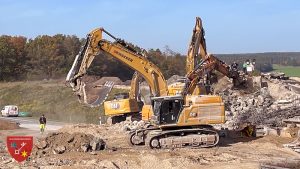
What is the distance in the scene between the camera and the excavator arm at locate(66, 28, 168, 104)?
2181 cm

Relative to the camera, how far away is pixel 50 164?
58.2ft

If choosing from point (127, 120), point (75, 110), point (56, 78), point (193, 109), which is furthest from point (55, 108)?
point (193, 109)

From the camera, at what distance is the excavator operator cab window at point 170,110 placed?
2111 centimetres

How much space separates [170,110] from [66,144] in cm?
420

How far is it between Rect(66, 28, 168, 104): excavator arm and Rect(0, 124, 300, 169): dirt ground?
285 centimetres

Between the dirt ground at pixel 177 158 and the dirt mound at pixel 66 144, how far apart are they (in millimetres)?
323

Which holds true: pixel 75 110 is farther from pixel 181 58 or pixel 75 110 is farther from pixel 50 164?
pixel 181 58

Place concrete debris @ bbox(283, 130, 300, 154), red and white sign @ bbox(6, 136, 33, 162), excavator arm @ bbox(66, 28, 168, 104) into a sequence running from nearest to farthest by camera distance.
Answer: red and white sign @ bbox(6, 136, 33, 162) → concrete debris @ bbox(283, 130, 300, 154) → excavator arm @ bbox(66, 28, 168, 104)

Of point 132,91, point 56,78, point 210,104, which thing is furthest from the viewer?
point 56,78

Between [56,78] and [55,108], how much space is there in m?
20.4

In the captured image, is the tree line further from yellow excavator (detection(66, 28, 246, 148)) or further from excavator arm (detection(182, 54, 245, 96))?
yellow excavator (detection(66, 28, 246, 148))

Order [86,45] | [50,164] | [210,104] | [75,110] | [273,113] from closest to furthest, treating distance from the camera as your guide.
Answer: [50,164]
[210,104]
[86,45]
[273,113]
[75,110]

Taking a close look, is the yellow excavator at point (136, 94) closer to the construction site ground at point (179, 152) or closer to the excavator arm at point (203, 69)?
the excavator arm at point (203, 69)

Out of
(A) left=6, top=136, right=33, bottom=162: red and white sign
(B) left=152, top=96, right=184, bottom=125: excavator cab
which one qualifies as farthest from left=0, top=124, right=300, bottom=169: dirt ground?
(A) left=6, top=136, right=33, bottom=162: red and white sign
